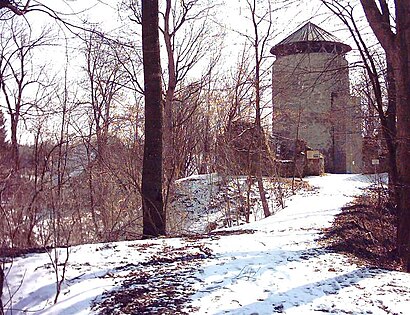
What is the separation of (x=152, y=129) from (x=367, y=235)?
3.90 meters

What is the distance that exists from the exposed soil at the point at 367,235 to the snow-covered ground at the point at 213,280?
0.60 meters

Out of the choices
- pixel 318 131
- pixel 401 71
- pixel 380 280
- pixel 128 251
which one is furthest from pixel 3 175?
pixel 318 131

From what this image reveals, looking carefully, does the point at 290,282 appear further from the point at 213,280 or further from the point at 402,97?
the point at 402,97

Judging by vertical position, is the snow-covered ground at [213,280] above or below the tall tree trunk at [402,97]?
below

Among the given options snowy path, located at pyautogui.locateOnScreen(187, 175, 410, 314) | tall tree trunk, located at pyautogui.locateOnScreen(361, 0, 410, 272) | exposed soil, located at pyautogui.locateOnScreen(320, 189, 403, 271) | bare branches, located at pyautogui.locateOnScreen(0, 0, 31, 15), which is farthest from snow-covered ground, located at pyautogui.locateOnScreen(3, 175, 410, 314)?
bare branches, located at pyautogui.locateOnScreen(0, 0, 31, 15)

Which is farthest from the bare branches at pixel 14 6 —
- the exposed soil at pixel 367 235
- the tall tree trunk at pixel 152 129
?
the exposed soil at pixel 367 235

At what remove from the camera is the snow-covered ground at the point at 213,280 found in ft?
12.9

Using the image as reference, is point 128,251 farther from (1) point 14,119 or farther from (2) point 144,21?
(2) point 144,21

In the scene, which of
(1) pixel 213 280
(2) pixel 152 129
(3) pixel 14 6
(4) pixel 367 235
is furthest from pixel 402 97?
(3) pixel 14 6

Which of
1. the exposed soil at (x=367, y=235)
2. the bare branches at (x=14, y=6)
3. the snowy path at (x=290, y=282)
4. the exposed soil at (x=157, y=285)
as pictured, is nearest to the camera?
the exposed soil at (x=157, y=285)

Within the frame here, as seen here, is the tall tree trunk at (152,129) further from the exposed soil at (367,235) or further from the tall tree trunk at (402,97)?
Answer: the tall tree trunk at (402,97)

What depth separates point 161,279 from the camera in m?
4.53

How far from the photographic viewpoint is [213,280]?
448 cm

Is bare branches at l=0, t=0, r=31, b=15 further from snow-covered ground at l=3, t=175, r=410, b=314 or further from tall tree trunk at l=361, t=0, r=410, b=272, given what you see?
tall tree trunk at l=361, t=0, r=410, b=272
